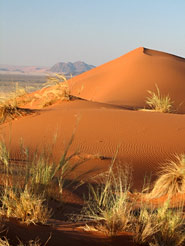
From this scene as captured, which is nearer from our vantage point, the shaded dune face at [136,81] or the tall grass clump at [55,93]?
the tall grass clump at [55,93]

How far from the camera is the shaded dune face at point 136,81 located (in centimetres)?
2422

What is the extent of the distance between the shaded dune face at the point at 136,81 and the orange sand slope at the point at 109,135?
9017 mm

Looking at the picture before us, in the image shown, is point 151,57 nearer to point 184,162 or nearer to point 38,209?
point 184,162

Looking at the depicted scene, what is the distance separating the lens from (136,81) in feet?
90.1

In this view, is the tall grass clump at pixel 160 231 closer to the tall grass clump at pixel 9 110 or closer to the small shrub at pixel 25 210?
the small shrub at pixel 25 210

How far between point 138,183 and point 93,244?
3768 millimetres

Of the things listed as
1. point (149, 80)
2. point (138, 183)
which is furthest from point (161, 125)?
point (149, 80)

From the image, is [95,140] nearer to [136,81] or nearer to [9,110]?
→ [9,110]

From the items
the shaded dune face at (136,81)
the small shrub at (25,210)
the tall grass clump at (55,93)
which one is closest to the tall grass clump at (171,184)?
the small shrub at (25,210)

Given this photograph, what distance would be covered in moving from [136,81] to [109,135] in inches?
686

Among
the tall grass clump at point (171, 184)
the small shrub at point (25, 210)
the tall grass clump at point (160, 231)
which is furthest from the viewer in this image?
the tall grass clump at point (171, 184)

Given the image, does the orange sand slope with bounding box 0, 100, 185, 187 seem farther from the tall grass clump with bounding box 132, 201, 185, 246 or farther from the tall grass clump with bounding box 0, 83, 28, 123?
the tall grass clump with bounding box 132, 201, 185, 246

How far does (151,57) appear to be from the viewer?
32.3m

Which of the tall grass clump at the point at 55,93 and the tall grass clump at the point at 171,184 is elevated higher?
the tall grass clump at the point at 55,93
